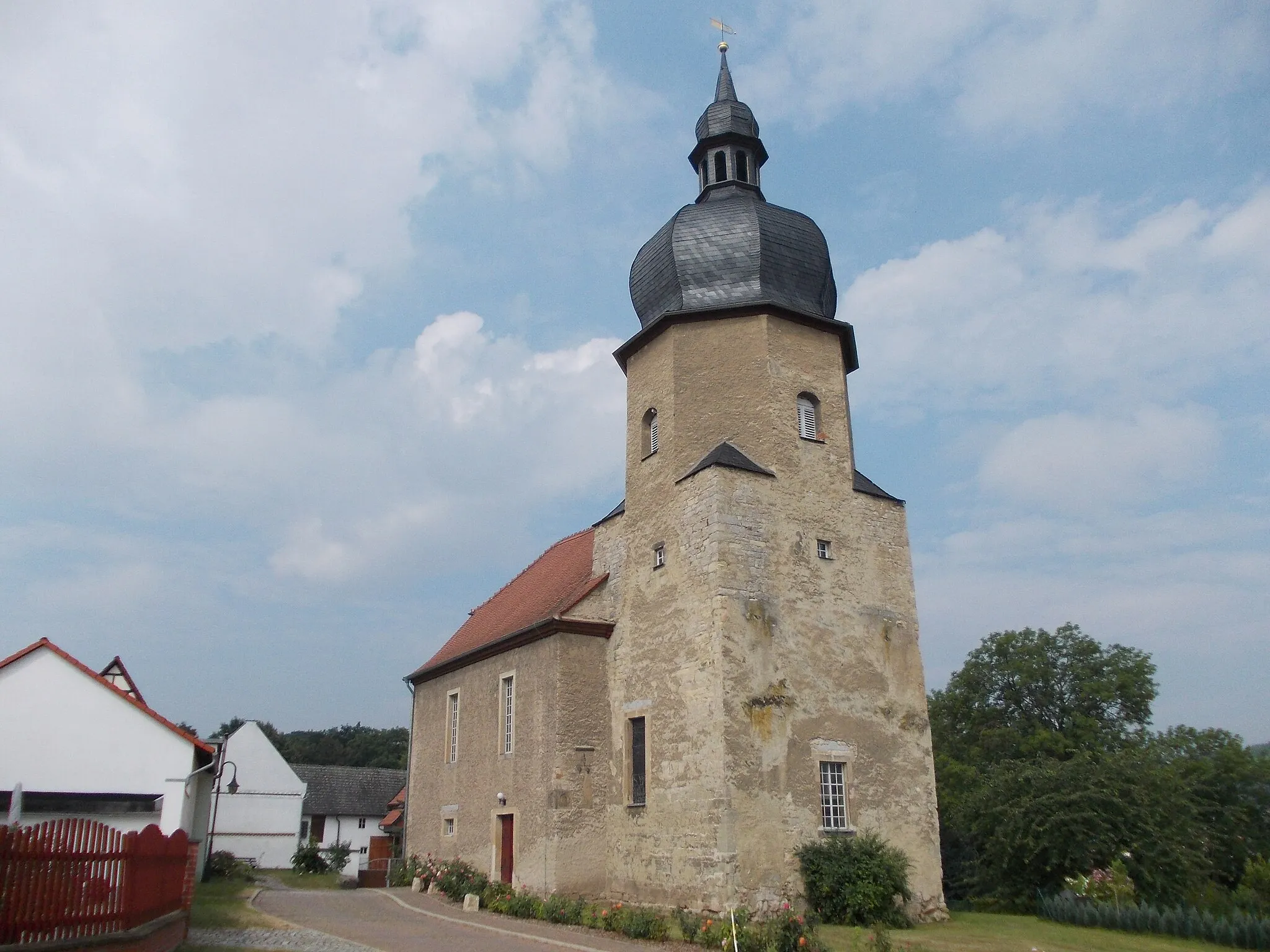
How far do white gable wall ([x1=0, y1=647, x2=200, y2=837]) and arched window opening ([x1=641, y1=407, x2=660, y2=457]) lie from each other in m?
10.5

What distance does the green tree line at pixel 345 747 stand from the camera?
9038 cm

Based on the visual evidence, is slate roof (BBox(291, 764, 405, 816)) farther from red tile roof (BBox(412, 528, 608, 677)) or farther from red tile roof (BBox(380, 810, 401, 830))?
red tile roof (BBox(412, 528, 608, 677))

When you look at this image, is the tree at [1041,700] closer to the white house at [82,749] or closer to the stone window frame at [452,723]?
the stone window frame at [452,723]

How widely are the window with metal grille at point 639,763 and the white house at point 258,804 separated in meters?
28.6

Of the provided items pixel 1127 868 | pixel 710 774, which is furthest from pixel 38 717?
pixel 1127 868

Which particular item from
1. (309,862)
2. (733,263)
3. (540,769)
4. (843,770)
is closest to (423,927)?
(540,769)

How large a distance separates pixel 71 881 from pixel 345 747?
94.7 meters

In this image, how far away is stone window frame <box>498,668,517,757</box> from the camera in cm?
2127

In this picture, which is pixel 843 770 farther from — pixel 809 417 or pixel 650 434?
pixel 650 434

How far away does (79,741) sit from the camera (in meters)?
16.9

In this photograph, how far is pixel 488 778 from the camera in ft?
72.0

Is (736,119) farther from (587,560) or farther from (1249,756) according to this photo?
(1249,756)

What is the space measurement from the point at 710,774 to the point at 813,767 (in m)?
2.04

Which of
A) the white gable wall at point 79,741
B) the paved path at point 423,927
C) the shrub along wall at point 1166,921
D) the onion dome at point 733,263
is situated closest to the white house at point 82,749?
the white gable wall at point 79,741
